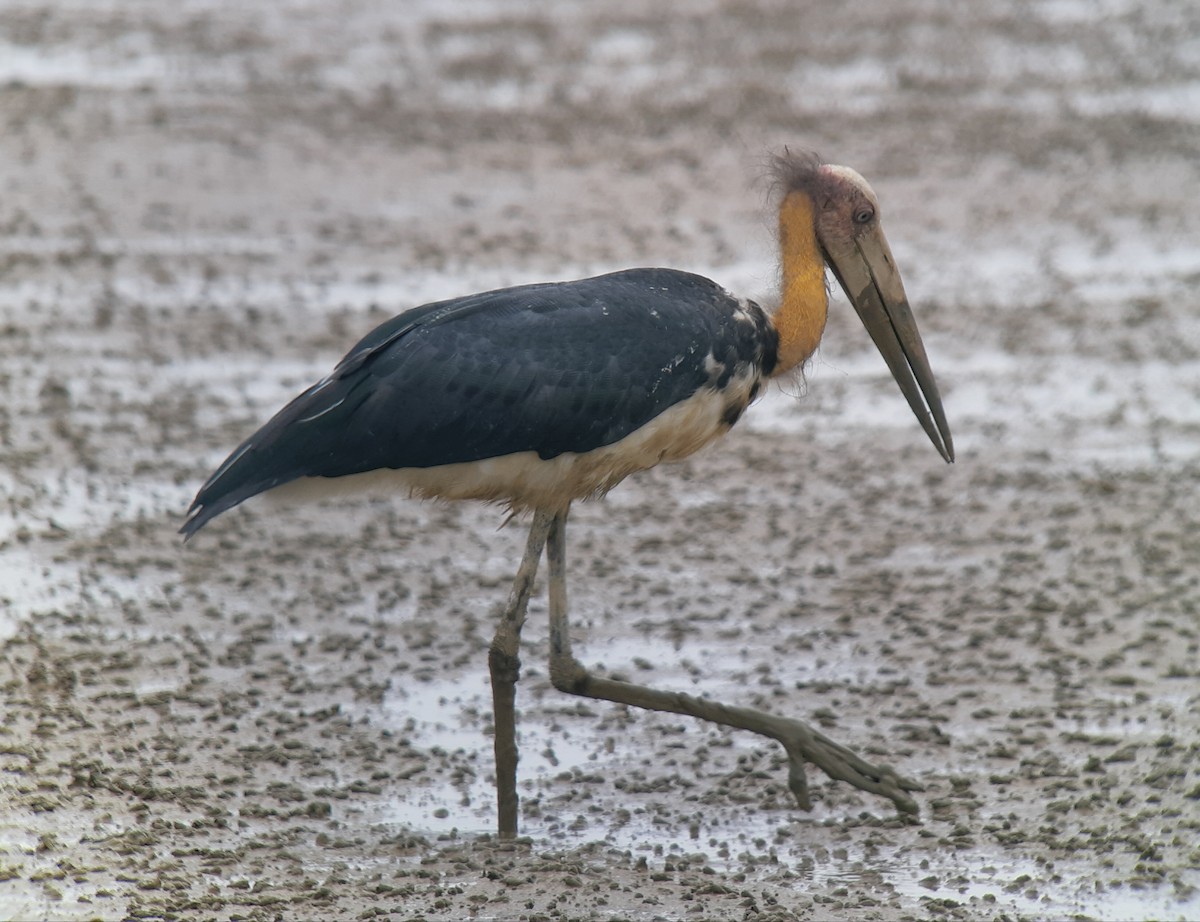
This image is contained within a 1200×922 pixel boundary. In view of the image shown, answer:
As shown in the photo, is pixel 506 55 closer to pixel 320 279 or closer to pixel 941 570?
pixel 320 279

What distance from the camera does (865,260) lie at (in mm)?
4957

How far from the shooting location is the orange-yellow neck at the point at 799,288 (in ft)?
16.0

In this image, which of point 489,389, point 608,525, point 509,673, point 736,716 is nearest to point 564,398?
point 489,389

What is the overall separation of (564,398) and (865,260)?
1046 millimetres

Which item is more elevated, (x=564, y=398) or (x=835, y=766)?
(x=564, y=398)

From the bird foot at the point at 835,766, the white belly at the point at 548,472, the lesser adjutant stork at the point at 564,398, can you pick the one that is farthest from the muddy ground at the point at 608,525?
the white belly at the point at 548,472

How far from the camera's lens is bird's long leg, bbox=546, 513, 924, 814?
471 centimetres

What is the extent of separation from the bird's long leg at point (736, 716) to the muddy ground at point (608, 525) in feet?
0.43

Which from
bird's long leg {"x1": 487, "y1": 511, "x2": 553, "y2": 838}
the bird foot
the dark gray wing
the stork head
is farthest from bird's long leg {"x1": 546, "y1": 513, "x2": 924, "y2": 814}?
the stork head

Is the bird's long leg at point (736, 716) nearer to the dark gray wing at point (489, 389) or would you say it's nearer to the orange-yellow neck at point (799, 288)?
the dark gray wing at point (489, 389)

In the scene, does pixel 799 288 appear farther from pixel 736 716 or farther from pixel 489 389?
pixel 736 716

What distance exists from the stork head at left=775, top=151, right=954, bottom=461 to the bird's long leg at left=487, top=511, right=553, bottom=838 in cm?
112

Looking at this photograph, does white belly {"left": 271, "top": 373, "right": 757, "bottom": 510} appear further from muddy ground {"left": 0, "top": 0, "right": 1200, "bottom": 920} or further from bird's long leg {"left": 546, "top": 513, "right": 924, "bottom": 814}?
muddy ground {"left": 0, "top": 0, "right": 1200, "bottom": 920}

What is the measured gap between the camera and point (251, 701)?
539 centimetres
